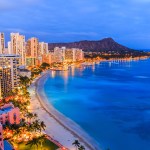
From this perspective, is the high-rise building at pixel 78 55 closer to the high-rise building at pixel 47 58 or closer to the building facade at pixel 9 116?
the high-rise building at pixel 47 58

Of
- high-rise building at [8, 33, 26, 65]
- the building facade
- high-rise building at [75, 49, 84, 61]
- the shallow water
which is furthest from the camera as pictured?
high-rise building at [75, 49, 84, 61]

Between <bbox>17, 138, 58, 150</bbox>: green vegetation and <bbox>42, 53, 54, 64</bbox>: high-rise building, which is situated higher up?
<bbox>42, 53, 54, 64</bbox>: high-rise building

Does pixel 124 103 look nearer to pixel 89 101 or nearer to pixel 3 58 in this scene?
pixel 89 101

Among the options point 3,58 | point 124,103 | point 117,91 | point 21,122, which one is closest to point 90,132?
point 21,122

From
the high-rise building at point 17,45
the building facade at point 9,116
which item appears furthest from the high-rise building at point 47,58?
the building facade at point 9,116

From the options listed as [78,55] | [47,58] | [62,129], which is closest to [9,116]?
[62,129]

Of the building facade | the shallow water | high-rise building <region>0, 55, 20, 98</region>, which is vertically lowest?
the shallow water

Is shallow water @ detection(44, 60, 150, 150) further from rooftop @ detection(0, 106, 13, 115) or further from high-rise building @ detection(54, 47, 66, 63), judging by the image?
high-rise building @ detection(54, 47, 66, 63)

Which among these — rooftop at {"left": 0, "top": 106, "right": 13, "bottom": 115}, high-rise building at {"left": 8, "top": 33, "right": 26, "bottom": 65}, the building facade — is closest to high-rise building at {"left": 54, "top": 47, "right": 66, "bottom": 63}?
high-rise building at {"left": 8, "top": 33, "right": 26, "bottom": 65}
